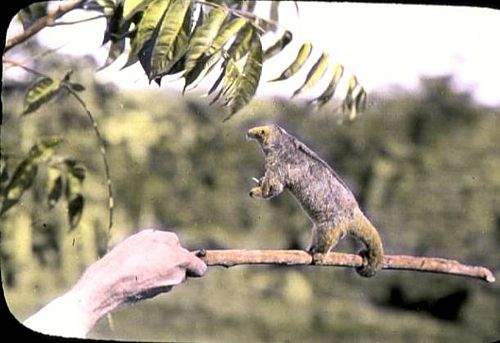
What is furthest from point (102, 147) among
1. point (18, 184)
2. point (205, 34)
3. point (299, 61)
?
point (299, 61)

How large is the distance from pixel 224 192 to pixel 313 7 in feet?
1.22

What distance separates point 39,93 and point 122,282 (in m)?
0.38

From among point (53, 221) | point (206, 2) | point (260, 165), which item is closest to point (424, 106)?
point (260, 165)

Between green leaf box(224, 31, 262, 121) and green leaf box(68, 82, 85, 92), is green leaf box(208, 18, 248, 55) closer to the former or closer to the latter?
green leaf box(224, 31, 262, 121)

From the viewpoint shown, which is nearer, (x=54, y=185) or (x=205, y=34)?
(x=205, y=34)

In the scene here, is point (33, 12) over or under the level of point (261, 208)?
over

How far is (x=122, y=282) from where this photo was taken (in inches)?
67.2

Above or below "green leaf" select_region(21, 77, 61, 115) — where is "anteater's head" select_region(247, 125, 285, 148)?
above

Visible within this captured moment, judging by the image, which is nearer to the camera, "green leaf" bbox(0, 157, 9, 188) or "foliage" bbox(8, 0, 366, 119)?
"foliage" bbox(8, 0, 366, 119)

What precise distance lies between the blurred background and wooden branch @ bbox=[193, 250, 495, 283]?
1cm

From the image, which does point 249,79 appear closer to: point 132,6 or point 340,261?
point 132,6

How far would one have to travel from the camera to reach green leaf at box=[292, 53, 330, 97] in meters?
1.70

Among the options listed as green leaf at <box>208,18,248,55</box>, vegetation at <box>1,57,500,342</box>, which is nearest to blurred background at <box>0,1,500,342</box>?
vegetation at <box>1,57,500,342</box>

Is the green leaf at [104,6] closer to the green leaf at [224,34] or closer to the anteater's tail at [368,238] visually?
the green leaf at [224,34]
